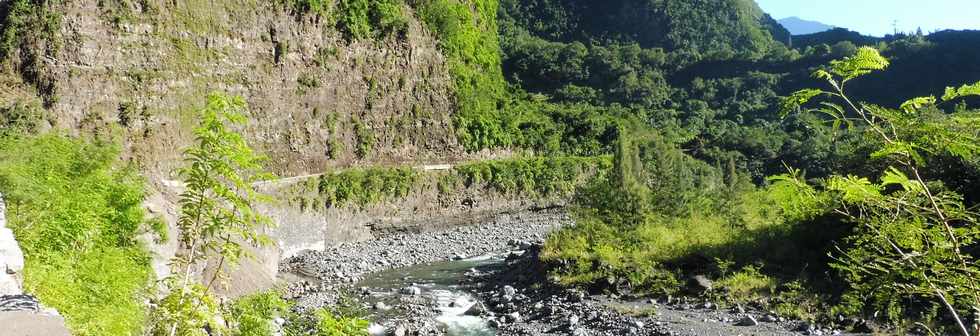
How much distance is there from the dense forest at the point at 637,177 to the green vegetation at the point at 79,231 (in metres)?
0.05

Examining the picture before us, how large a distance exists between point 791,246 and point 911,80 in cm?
5320

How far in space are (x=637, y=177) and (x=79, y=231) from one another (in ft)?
82.9

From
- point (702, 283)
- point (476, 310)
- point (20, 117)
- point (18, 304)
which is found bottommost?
point (476, 310)

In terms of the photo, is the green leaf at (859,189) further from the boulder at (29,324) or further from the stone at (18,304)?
the stone at (18,304)

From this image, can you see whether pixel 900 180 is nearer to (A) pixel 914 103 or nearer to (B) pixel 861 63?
(A) pixel 914 103

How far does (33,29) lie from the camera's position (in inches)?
828

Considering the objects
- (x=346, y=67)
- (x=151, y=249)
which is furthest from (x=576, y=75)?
(x=151, y=249)

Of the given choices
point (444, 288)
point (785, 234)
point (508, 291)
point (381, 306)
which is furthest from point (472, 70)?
point (785, 234)

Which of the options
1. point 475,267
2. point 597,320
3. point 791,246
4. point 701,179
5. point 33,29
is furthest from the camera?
point 701,179

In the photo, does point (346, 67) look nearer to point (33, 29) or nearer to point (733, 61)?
point (33, 29)

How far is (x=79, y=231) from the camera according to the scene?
31.9ft

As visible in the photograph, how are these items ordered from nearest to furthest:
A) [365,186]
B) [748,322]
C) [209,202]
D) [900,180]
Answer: [900,180] < [209,202] < [748,322] < [365,186]

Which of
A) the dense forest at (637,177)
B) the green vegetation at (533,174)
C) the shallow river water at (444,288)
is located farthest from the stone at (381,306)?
the green vegetation at (533,174)

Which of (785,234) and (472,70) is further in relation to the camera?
(472,70)
